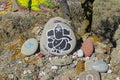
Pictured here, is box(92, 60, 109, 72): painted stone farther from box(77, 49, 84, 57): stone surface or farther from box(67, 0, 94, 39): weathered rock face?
box(67, 0, 94, 39): weathered rock face

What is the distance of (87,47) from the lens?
13.5m

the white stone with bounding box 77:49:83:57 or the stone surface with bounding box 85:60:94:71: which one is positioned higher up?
the white stone with bounding box 77:49:83:57

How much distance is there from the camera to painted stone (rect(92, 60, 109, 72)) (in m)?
12.8

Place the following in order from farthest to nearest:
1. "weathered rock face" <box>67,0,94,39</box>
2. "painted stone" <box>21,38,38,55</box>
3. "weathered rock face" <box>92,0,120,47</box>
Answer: "weathered rock face" <box>92,0,120,47</box> < "weathered rock face" <box>67,0,94,39</box> < "painted stone" <box>21,38,38,55</box>

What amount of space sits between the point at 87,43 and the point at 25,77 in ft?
7.11

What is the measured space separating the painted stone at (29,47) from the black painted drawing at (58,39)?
2.04ft

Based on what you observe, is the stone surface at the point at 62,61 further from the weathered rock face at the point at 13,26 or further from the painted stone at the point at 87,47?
the weathered rock face at the point at 13,26

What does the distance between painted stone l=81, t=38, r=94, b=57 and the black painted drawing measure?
1.73 ft

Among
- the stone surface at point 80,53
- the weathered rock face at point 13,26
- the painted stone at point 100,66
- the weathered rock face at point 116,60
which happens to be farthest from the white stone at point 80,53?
the weathered rock face at point 13,26

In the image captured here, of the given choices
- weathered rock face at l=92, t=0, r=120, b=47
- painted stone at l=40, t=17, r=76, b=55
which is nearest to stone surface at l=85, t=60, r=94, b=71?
painted stone at l=40, t=17, r=76, b=55

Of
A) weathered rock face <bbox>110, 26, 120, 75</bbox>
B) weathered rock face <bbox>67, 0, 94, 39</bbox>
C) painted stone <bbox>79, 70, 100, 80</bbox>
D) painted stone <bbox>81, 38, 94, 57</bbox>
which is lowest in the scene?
painted stone <bbox>79, 70, 100, 80</bbox>

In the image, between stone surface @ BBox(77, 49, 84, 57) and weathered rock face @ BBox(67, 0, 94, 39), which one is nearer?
stone surface @ BBox(77, 49, 84, 57)

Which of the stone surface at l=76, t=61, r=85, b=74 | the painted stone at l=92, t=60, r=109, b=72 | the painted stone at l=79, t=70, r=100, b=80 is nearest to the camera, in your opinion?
the painted stone at l=79, t=70, r=100, b=80

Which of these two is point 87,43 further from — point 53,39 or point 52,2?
point 52,2
